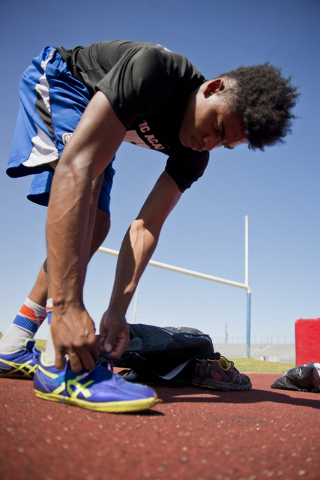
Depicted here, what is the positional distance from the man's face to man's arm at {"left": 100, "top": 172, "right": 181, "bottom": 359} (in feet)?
1.18

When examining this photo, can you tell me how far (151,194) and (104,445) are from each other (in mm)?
1282

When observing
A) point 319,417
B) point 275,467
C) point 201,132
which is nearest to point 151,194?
point 201,132

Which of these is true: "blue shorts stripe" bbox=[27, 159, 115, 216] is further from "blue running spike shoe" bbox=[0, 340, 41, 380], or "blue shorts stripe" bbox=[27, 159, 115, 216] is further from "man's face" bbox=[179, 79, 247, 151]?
"blue running spike shoe" bbox=[0, 340, 41, 380]

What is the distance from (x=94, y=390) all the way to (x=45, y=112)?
116 centimetres

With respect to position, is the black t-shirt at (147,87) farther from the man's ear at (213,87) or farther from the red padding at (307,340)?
the red padding at (307,340)

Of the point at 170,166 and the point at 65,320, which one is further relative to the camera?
the point at 170,166

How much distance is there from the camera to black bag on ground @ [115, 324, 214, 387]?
1.71 m

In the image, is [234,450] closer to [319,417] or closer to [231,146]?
[319,417]

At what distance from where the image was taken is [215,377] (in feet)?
5.73

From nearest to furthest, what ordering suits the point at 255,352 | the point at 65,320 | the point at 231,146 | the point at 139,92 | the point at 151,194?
the point at 65,320 < the point at 139,92 < the point at 231,146 < the point at 151,194 < the point at 255,352

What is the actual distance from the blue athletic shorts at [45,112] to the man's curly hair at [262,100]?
0.67m

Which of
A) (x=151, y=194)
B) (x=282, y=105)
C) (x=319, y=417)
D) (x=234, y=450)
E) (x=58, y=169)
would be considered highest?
(x=282, y=105)

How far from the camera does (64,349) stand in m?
0.88

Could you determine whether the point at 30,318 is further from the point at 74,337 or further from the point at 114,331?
the point at 74,337
